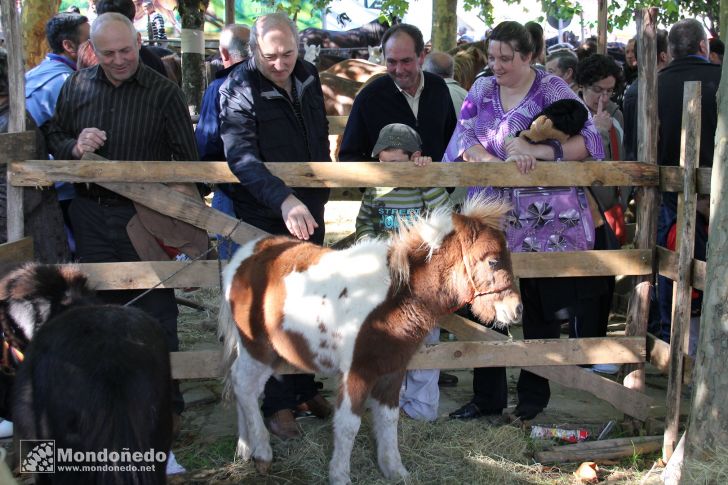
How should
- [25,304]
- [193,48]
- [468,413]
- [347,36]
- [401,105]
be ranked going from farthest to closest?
1. [347,36]
2. [193,48]
3. [401,105]
4. [468,413]
5. [25,304]

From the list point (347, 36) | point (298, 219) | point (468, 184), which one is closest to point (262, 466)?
point (298, 219)

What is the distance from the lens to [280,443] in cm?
449

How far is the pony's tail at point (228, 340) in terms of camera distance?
4238 mm

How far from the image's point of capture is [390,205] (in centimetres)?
457

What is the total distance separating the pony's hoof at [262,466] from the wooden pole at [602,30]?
8438mm

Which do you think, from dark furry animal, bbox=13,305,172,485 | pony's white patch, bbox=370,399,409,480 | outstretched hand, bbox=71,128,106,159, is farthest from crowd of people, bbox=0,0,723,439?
dark furry animal, bbox=13,305,172,485

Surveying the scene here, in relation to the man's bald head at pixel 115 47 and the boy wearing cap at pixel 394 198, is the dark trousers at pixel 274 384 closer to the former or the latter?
the boy wearing cap at pixel 394 198

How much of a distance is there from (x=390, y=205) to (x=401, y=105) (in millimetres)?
1036

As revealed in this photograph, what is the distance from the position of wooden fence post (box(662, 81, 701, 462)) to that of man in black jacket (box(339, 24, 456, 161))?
167 centimetres

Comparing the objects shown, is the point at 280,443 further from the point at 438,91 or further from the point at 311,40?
the point at 311,40

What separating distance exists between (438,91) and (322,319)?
7.65 ft

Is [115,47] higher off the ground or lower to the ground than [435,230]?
higher

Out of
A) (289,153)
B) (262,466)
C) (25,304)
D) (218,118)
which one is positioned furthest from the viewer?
(218,118)

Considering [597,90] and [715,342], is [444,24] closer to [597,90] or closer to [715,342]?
[597,90]
